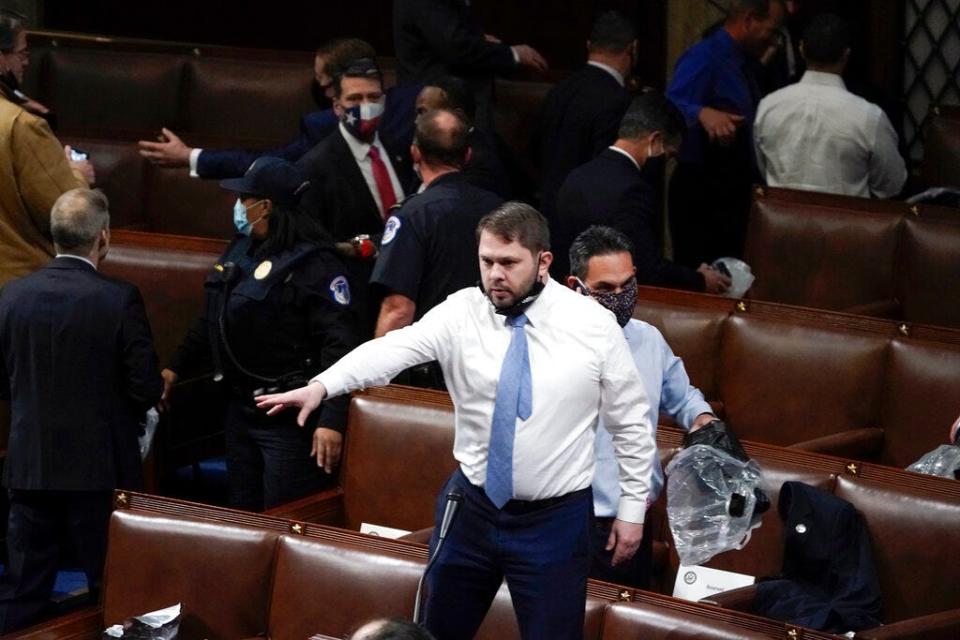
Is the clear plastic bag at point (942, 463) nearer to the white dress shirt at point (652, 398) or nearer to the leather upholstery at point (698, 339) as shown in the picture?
the leather upholstery at point (698, 339)

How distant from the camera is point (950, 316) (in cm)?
509

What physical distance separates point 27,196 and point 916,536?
8.46ft

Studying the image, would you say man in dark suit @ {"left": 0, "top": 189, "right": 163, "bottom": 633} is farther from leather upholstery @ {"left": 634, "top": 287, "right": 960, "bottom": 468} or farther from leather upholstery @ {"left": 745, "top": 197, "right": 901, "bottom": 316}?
leather upholstery @ {"left": 745, "top": 197, "right": 901, "bottom": 316}

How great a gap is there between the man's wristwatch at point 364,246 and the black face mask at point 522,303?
1.53 meters

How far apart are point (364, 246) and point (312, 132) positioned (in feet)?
2.36

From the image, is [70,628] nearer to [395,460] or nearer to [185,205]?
[395,460]

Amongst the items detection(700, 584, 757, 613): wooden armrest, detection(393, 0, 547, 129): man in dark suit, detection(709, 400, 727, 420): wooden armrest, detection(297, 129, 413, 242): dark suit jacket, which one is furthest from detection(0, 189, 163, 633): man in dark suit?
detection(393, 0, 547, 129): man in dark suit

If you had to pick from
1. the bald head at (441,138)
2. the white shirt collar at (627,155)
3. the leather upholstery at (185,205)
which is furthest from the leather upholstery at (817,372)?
Result: the leather upholstery at (185,205)

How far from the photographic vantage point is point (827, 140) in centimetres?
539

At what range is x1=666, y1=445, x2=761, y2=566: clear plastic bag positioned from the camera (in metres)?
3.66

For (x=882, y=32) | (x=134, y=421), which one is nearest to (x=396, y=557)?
(x=134, y=421)

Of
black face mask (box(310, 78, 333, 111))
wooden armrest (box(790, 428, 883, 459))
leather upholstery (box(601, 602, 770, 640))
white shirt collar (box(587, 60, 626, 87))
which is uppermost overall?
white shirt collar (box(587, 60, 626, 87))

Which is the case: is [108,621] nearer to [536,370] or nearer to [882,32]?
[536,370]

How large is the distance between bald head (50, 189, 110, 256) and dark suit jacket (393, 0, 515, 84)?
1656 millimetres
